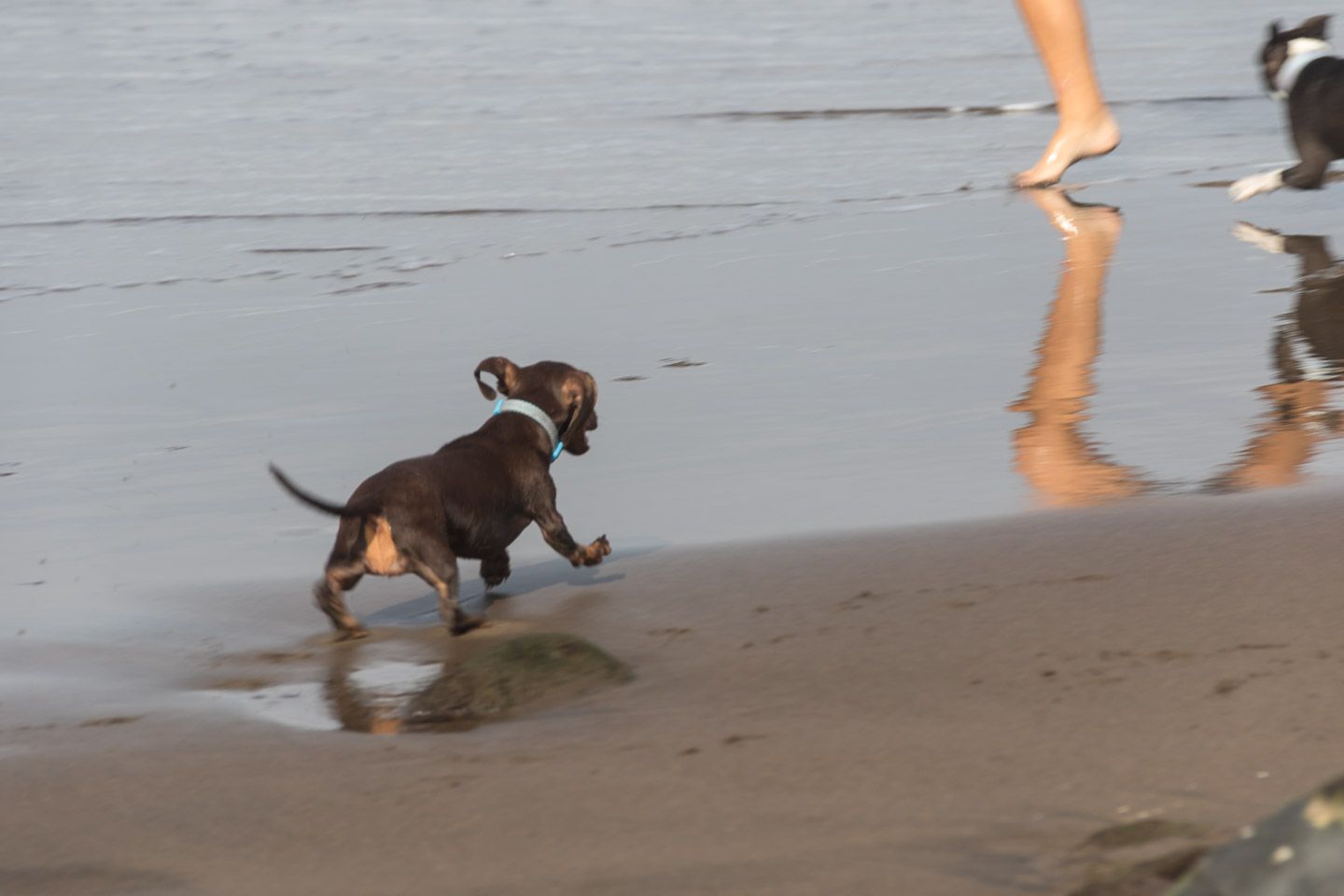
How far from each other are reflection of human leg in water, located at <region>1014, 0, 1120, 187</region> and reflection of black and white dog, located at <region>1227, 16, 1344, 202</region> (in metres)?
0.61

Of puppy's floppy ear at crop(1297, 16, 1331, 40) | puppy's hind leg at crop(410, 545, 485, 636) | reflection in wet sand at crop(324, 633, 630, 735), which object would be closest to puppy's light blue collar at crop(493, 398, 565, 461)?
puppy's hind leg at crop(410, 545, 485, 636)

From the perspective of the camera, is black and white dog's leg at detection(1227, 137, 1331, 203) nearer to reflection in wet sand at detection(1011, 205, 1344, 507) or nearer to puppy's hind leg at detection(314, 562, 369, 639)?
reflection in wet sand at detection(1011, 205, 1344, 507)

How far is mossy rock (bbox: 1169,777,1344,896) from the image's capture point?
1.81m

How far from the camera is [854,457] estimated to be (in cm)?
467

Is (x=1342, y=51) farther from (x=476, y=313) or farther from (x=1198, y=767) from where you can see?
(x=1198, y=767)

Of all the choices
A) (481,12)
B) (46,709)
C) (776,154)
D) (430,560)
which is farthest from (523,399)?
(481,12)

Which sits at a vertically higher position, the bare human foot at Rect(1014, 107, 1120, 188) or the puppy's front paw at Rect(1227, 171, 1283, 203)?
the bare human foot at Rect(1014, 107, 1120, 188)

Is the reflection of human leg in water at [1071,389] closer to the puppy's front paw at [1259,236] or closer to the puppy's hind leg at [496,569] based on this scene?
the puppy's front paw at [1259,236]

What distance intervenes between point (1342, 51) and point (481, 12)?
300 inches

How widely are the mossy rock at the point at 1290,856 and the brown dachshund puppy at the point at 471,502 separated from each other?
6.78ft

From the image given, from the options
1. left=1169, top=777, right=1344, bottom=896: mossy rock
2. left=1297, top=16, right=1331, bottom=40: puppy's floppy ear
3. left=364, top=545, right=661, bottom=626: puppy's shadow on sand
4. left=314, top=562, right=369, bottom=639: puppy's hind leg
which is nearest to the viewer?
left=1169, top=777, right=1344, bottom=896: mossy rock

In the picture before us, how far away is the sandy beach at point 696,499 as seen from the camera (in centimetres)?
257

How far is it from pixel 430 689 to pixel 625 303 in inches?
133

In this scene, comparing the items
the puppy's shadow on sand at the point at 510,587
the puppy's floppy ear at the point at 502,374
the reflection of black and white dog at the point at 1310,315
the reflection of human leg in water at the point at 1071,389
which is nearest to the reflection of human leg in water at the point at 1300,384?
the reflection of black and white dog at the point at 1310,315
